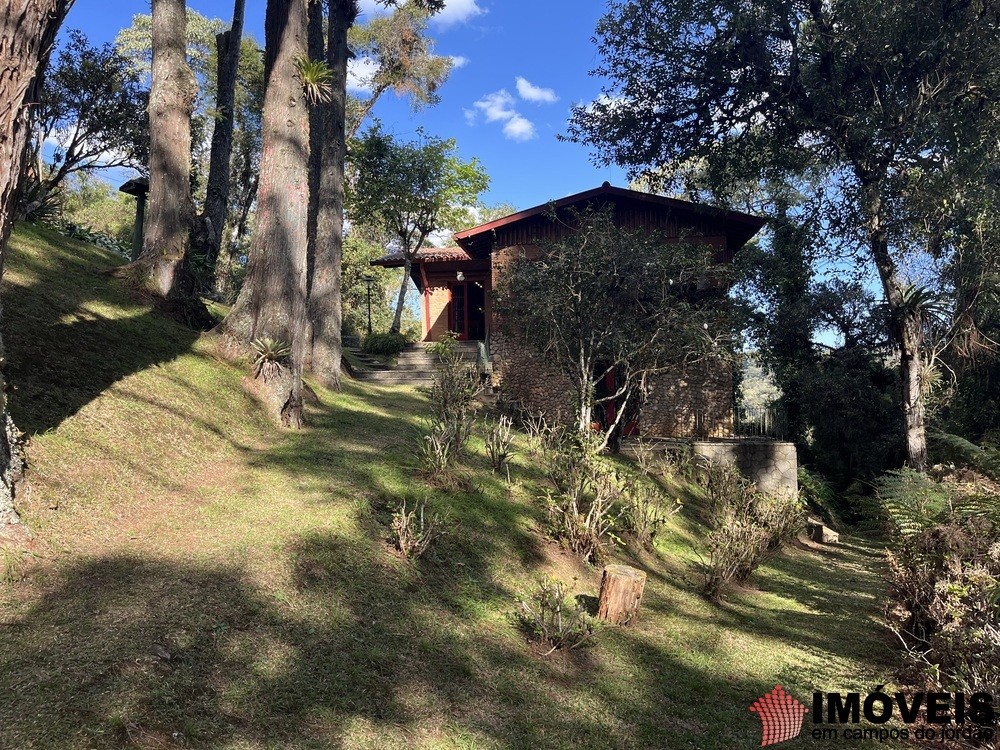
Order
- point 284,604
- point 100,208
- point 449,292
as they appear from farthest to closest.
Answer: point 100,208, point 449,292, point 284,604

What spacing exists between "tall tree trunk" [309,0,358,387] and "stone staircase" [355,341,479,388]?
10.6 ft

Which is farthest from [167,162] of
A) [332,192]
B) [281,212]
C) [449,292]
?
[449,292]

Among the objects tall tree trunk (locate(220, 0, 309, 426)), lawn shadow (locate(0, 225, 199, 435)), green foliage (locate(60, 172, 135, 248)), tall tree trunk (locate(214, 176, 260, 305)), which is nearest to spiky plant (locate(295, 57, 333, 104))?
tall tree trunk (locate(220, 0, 309, 426))

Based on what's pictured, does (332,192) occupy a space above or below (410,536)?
above

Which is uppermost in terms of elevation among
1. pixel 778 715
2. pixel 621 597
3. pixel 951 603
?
pixel 951 603

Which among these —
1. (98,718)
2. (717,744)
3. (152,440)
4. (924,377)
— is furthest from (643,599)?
(924,377)

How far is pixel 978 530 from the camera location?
445 centimetres

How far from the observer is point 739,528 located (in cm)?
684

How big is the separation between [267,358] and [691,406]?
11.0 metres

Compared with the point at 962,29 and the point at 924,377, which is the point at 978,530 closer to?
the point at 924,377

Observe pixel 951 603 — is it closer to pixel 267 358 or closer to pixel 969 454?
pixel 969 454

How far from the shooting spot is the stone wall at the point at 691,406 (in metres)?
14.4

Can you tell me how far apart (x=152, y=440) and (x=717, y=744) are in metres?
5.82

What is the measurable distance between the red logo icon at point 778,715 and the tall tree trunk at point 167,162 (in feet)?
32.1
